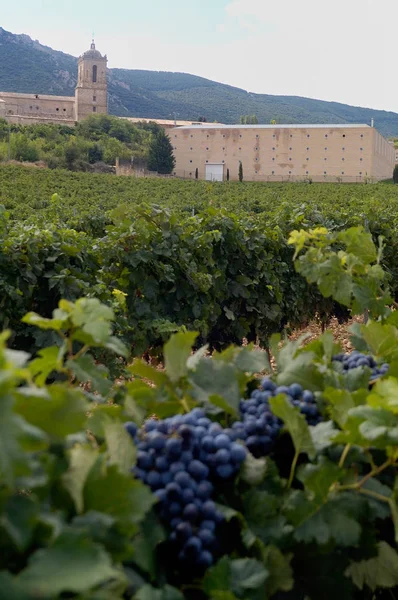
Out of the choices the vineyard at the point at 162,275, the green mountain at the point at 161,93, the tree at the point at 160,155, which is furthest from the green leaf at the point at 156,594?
the green mountain at the point at 161,93

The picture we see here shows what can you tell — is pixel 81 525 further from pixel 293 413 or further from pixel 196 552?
pixel 293 413

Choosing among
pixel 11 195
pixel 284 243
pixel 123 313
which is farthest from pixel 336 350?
pixel 11 195

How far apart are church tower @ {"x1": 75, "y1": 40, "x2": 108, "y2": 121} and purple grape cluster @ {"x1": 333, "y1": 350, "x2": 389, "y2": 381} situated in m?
92.1

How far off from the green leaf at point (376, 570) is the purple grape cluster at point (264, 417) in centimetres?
22

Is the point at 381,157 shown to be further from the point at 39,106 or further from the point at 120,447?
the point at 120,447

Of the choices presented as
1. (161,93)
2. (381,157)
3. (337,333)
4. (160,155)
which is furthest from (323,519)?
(161,93)

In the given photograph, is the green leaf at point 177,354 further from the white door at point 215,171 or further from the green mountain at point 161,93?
the green mountain at point 161,93

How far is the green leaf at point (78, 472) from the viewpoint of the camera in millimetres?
698

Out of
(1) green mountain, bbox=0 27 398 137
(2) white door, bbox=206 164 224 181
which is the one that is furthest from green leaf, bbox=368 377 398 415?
(1) green mountain, bbox=0 27 398 137

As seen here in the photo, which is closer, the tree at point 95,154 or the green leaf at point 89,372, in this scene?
the green leaf at point 89,372

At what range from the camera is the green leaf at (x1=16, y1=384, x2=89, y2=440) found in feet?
2.21

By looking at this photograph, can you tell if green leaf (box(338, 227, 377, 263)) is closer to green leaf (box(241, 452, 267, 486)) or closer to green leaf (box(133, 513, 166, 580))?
green leaf (box(241, 452, 267, 486))

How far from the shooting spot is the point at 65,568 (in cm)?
58

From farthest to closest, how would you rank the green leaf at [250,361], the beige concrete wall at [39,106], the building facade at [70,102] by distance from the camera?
1. the building facade at [70,102]
2. the beige concrete wall at [39,106]
3. the green leaf at [250,361]
